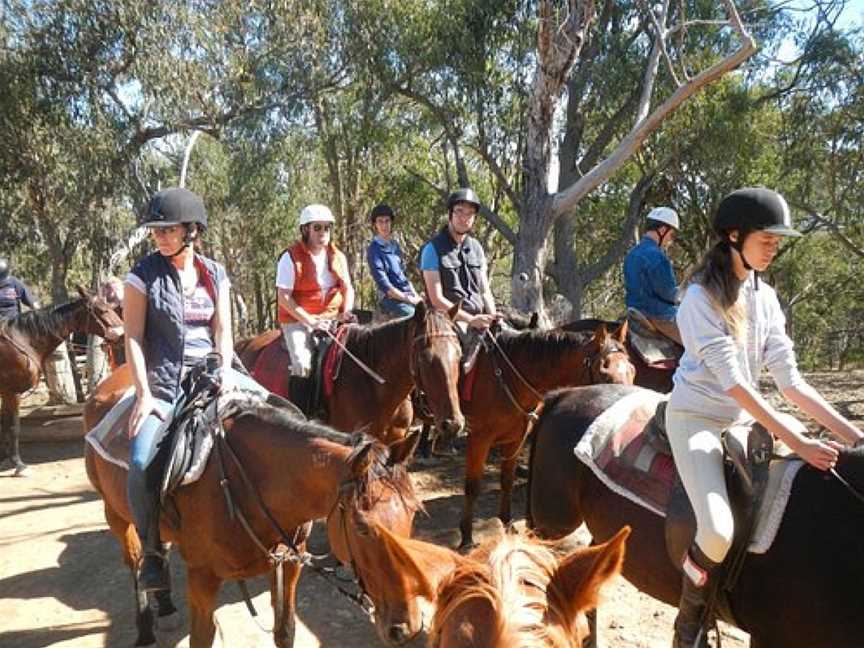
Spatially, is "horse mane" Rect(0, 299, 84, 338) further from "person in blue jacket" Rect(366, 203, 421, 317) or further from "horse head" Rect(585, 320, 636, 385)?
"horse head" Rect(585, 320, 636, 385)

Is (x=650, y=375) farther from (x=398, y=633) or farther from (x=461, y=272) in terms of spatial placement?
(x=398, y=633)

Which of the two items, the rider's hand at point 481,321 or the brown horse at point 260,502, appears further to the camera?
the rider's hand at point 481,321

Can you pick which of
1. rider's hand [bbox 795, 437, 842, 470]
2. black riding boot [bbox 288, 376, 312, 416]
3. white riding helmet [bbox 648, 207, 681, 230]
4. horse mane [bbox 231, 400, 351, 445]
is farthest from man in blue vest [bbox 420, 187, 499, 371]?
rider's hand [bbox 795, 437, 842, 470]

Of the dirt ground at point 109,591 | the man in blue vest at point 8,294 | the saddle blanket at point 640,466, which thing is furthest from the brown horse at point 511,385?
the man in blue vest at point 8,294

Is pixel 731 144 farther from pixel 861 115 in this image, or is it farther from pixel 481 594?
pixel 481 594

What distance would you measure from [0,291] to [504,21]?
11468mm

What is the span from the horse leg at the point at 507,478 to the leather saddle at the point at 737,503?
330 centimetres

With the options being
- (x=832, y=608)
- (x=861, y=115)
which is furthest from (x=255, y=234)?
(x=832, y=608)

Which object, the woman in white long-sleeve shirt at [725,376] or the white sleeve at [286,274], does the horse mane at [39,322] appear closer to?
the white sleeve at [286,274]

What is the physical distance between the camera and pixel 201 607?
3.45 metres

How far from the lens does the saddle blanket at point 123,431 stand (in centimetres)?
348

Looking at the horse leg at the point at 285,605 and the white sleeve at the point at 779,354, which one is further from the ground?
the white sleeve at the point at 779,354

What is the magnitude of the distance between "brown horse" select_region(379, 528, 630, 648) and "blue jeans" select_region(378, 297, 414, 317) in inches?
268

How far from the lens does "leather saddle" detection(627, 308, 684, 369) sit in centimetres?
684
